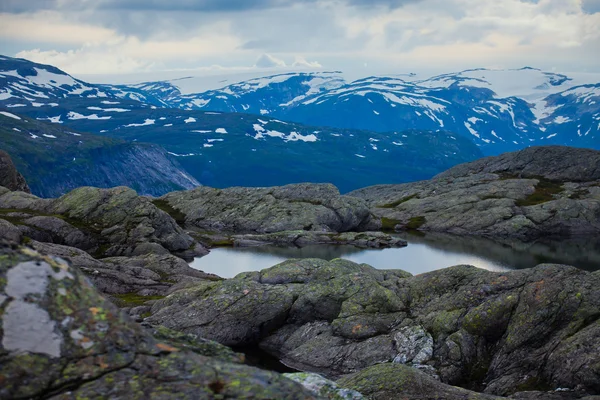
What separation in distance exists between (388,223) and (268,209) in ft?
118

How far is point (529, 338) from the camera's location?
3562 cm

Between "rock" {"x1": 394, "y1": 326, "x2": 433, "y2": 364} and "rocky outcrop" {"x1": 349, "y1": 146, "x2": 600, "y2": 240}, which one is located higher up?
"rock" {"x1": 394, "y1": 326, "x2": 433, "y2": 364}

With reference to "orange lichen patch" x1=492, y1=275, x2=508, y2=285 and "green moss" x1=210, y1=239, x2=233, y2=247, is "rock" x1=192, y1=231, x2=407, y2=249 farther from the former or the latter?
"orange lichen patch" x1=492, y1=275, x2=508, y2=285

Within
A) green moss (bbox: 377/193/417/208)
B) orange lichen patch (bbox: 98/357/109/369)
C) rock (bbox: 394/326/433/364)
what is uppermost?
orange lichen patch (bbox: 98/357/109/369)

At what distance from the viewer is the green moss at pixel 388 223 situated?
149 metres

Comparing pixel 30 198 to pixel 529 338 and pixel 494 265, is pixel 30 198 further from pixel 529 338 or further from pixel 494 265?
pixel 529 338

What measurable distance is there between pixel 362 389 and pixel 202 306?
2549 centimetres

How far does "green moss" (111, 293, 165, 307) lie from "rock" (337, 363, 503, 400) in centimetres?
3420

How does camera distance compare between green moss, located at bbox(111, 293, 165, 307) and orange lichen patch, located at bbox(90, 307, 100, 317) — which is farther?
green moss, located at bbox(111, 293, 165, 307)

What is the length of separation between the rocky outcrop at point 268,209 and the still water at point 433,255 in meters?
16.3

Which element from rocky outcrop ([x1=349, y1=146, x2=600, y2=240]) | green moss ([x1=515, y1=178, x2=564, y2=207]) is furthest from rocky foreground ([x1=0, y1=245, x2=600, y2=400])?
green moss ([x1=515, y1=178, x2=564, y2=207])

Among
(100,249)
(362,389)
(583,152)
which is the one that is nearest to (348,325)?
(362,389)

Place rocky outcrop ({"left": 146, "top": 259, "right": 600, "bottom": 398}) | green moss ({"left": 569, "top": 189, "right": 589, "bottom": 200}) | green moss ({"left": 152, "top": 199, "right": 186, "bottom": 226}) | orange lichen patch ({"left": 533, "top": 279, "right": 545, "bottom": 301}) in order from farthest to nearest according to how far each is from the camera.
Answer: green moss ({"left": 569, "top": 189, "right": 589, "bottom": 200}) < green moss ({"left": 152, "top": 199, "right": 186, "bottom": 226}) < orange lichen patch ({"left": 533, "top": 279, "right": 545, "bottom": 301}) < rocky outcrop ({"left": 146, "top": 259, "right": 600, "bottom": 398})

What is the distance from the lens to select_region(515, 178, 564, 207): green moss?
498 ft
